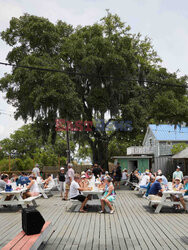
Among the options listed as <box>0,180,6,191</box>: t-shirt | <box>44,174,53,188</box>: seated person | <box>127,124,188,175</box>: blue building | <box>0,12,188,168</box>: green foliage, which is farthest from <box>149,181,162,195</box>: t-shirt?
<box>127,124,188,175</box>: blue building

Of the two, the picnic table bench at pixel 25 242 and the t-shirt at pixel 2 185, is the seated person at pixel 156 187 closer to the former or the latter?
the t-shirt at pixel 2 185

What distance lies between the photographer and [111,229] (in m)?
8.08

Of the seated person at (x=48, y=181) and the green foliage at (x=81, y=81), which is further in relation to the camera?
the green foliage at (x=81, y=81)

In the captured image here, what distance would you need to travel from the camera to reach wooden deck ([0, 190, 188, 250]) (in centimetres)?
654

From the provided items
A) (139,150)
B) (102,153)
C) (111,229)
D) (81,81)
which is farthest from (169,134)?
(111,229)

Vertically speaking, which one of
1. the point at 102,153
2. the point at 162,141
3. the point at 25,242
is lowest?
the point at 25,242

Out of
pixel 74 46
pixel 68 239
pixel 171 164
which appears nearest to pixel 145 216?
pixel 68 239

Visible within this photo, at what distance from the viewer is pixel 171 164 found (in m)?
31.2

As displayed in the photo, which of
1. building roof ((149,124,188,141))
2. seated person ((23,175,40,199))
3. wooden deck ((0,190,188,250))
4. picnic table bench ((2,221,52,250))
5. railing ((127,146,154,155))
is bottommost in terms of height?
wooden deck ((0,190,188,250))

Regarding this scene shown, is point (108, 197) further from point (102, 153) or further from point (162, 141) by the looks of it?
point (162, 141)

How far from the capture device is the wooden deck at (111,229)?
21.4 ft

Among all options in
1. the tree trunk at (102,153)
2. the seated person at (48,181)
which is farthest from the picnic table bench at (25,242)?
the tree trunk at (102,153)

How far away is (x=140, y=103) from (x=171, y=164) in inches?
407

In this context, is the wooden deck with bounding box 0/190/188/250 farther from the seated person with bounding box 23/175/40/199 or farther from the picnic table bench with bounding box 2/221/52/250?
Result: the seated person with bounding box 23/175/40/199
